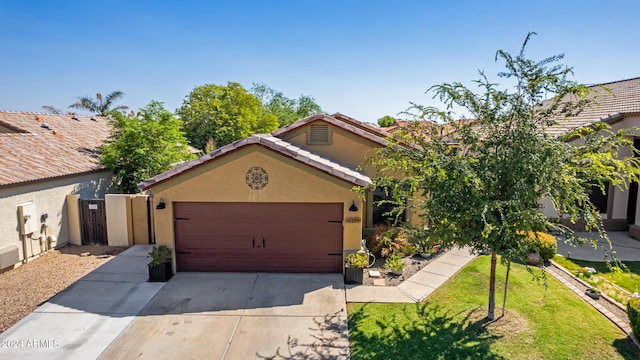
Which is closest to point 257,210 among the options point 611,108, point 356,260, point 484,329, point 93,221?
point 356,260

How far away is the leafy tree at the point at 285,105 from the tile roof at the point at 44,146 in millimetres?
30558

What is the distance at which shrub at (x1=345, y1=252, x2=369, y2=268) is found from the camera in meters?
10.3

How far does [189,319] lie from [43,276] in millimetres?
5835

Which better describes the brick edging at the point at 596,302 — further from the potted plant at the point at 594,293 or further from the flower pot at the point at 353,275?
the flower pot at the point at 353,275

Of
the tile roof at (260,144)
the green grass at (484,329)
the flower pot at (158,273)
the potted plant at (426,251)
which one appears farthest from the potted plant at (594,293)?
the flower pot at (158,273)

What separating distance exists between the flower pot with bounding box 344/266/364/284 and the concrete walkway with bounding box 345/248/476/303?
18 centimetres

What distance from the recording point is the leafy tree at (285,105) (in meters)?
52.1

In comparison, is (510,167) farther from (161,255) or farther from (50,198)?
(50,198)

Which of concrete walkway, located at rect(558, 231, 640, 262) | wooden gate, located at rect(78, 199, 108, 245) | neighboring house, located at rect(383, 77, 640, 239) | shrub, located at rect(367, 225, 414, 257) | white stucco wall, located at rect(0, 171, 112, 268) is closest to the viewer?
white stucco wall, located at rect(0, 171, 112, 268)

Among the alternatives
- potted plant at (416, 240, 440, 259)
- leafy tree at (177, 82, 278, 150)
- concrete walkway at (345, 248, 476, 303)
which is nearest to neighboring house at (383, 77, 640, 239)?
potted plant at (416, 240, 440, 259)

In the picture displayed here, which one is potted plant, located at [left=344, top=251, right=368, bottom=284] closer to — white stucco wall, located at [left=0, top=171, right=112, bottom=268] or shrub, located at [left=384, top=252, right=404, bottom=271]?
shrub, located at [left=384, top=252, right=404, bottom=271]

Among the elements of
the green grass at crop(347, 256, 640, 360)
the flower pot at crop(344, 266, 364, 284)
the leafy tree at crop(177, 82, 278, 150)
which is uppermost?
the leafy tree at crop(177, 82, 278, 150)

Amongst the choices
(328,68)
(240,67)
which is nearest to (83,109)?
(240,67)

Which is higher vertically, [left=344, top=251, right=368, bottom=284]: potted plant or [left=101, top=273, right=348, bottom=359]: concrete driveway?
[left=344, top=251, right=368, bottom=284]: potted plant
